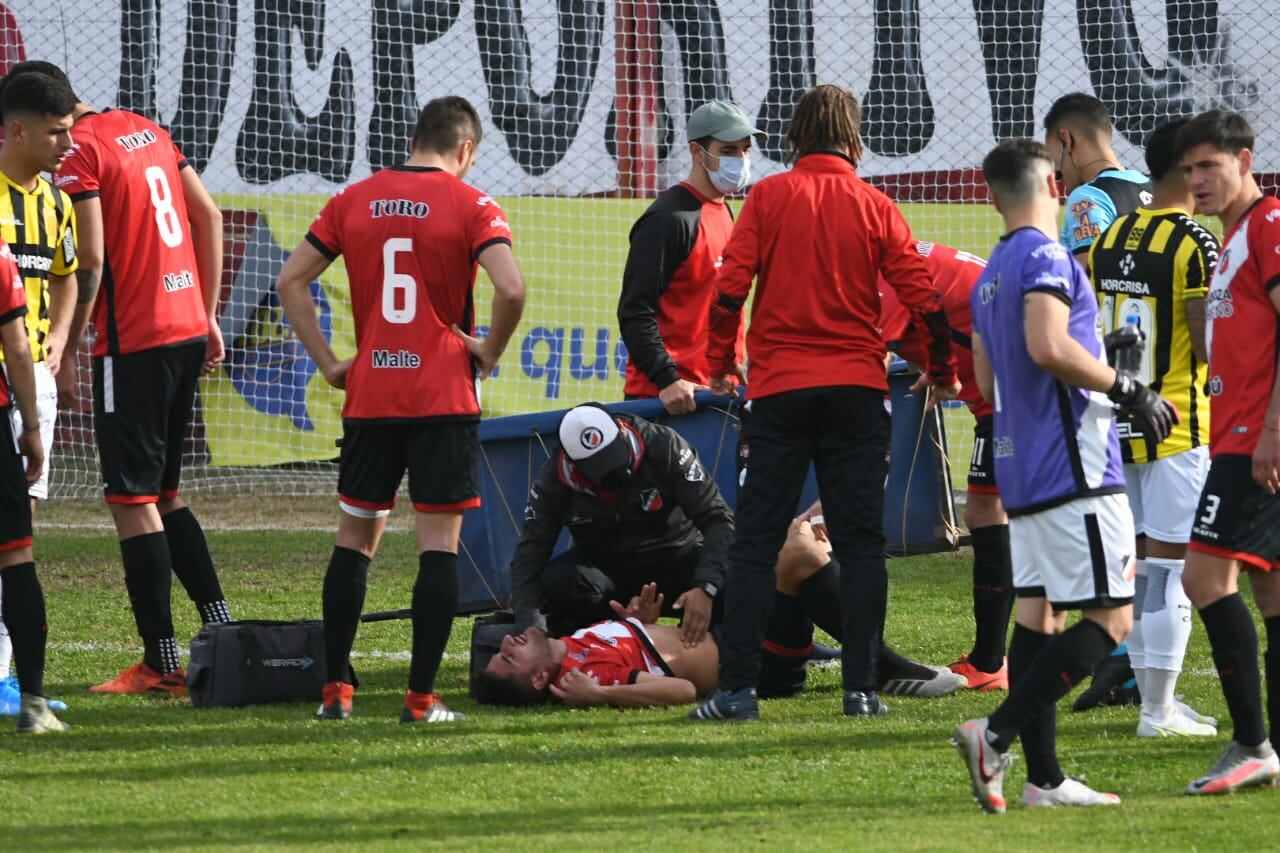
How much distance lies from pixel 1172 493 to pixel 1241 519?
1.01 meters

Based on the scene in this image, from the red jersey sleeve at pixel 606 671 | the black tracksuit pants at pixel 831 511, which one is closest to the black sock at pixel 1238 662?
the black tracksuit pants at pixel 831 511

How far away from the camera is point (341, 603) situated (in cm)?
632

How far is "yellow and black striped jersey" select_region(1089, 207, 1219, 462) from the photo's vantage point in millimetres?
5848

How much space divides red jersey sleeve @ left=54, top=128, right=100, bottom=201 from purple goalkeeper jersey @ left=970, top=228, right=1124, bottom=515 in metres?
3.58

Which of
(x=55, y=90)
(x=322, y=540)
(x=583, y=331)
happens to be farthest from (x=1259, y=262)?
(x=583, y=331)

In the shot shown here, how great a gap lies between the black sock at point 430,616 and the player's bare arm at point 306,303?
0.73m

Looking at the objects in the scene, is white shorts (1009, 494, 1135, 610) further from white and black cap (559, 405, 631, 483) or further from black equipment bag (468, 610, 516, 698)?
black equipment bag (468, 610, 516, 698)

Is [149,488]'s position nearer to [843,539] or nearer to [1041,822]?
[843,539]

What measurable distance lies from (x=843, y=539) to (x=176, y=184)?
9.89 ft

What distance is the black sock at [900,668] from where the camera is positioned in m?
6.73

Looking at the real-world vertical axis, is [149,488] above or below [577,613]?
above

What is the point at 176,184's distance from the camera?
7113mm

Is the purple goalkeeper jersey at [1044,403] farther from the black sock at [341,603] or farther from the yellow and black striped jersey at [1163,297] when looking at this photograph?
the black sock at [341,603]

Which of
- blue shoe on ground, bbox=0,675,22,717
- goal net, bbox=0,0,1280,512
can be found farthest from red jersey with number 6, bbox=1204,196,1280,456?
goal net, bbox=0,0,1280,512
